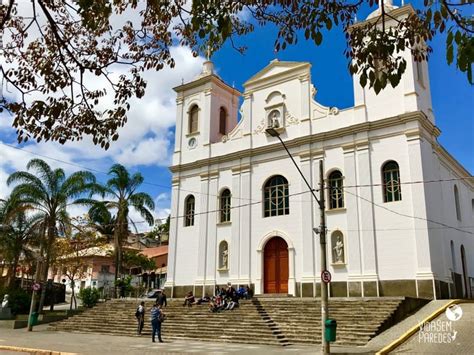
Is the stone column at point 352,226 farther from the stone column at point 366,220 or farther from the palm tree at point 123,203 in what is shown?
the palm tree at point 123,203

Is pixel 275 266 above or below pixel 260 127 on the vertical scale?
below

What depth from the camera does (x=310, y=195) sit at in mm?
23094

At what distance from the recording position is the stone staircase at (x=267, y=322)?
53.3ft

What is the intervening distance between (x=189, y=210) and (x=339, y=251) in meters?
9.82

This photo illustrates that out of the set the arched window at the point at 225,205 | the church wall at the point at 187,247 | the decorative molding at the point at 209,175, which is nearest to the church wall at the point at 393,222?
the arched window at the point at 225,205

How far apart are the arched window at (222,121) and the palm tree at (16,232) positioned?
11.5 meters

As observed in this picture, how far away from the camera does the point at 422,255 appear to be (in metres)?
19.4

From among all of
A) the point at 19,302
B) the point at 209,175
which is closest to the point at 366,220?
the point at 209,175

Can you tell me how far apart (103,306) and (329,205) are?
12585 mm

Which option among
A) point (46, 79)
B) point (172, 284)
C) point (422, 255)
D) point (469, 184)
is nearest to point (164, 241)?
point (172, 284)

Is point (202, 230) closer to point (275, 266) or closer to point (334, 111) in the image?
point (275, 266)

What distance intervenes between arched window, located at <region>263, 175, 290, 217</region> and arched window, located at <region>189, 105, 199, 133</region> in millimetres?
6711

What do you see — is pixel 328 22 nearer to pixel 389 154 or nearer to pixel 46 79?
pixel 46 79

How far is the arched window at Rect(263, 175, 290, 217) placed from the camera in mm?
24281
